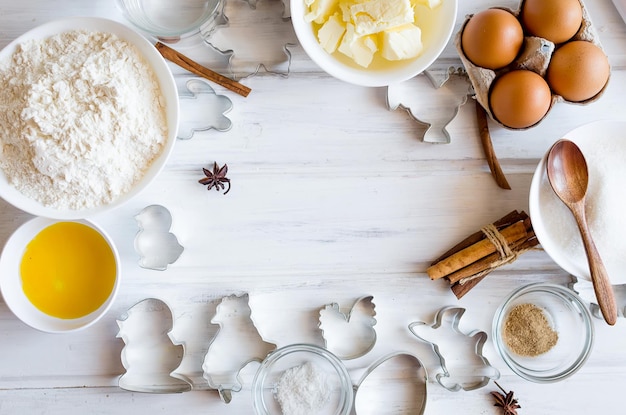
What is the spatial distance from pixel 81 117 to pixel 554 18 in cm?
88

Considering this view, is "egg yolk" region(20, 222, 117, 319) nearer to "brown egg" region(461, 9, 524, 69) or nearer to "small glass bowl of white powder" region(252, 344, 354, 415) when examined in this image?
"small glass bowl of white powder" region(252, 344, 354, 415)

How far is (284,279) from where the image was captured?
4.03 feet

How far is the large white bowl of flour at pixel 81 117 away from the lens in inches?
40.6

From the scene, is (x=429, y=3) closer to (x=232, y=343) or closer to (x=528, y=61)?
(x=528, y=61)

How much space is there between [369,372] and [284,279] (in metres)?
0.26

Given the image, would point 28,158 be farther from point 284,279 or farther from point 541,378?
point 541,378

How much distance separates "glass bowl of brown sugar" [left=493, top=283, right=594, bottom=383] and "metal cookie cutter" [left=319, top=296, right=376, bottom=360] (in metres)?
0.26

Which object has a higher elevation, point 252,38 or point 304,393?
point 252,38

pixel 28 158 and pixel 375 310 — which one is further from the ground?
pixel 28 158

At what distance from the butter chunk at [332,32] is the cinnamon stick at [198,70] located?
200 mm

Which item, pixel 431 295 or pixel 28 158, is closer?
pixel 28 158

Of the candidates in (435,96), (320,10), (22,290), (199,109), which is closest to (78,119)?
(199,109)

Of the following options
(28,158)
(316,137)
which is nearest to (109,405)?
(28,158)

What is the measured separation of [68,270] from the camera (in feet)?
3.88
